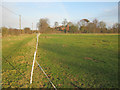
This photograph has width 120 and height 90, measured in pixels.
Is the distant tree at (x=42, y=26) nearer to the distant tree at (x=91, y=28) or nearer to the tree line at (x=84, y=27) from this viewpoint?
the tree line at (x=84, y=27)

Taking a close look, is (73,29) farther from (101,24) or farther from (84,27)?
(101,24)

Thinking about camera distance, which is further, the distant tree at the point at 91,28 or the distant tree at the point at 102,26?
the distant tree at the point at 91,28

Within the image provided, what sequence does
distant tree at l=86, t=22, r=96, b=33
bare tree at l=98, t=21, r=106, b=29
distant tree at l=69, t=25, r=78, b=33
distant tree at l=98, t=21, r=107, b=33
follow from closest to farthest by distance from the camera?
distant tree at l=98, t=21, r=107, b=33 < distant tree at l=86, t=22, r=96, b=33 < bare tree at l=98, t=21, r=106, b=29 < distant tree at l=69, t=25, r=78, b=33

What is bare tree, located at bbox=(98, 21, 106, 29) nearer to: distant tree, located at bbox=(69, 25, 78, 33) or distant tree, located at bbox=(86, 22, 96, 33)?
distant tree, located at bbox=(86, 22, 96, 33)

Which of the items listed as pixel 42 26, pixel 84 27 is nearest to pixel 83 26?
pixel 84 27

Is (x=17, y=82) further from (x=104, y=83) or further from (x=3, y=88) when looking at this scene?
(x=104, y=83)

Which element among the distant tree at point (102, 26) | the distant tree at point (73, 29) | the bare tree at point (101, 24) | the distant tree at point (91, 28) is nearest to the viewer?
the distant tree at point (102, 26)

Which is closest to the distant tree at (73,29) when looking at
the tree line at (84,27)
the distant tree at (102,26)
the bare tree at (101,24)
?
the tree line at (84,27)

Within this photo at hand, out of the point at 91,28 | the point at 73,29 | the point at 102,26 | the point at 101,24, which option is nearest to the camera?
the point at 91,28

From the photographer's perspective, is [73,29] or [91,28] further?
[73,29]

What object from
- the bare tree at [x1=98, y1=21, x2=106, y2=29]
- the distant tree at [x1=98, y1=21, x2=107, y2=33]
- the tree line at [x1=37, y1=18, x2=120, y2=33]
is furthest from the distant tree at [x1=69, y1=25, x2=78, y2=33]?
the bare tree at [x1=98, y1=21, x2=106, y2=29]

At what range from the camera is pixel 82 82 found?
11.8 ft

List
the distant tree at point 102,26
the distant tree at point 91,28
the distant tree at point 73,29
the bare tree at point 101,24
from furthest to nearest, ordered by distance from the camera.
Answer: the distant tree at point 73,29
the bare tree at point 101,24
the distant tree at point 91,28
the distant tree at point 102,26

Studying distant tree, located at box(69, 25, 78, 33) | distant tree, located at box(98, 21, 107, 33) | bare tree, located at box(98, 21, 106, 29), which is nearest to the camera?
distant tree, located at box(98, 21, 107, 33)
